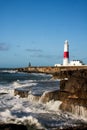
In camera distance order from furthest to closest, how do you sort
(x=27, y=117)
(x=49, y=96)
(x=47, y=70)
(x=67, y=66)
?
(x=47, y=70)
(x=67, y=66)
(x=49, y=96)
(x=27, y=117)

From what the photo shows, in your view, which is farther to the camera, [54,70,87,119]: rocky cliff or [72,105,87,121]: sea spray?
[54,70,87,119]: rocky cliff

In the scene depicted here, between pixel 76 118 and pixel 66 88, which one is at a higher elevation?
pixel 66 88

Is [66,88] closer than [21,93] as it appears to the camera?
Yes

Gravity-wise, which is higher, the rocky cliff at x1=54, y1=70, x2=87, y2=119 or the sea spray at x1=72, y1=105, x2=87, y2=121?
the rocky cliff at x1=54, y1=70, x2=87, y2=119

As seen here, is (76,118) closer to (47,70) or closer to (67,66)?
(67,66)

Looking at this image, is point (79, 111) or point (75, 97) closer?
point (79, 111)

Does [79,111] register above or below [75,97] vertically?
below

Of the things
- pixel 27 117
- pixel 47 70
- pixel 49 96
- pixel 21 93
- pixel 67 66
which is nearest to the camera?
pixel 27 117

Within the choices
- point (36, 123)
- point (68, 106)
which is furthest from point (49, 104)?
point (36, 123)

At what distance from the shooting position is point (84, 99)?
1416cm

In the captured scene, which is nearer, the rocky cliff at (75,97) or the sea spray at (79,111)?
the sea spray at (79,111)

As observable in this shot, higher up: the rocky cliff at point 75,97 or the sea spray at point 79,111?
the rocky cliff at point 75,97

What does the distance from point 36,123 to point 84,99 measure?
3.55 m

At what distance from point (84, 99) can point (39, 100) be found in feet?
13.9
